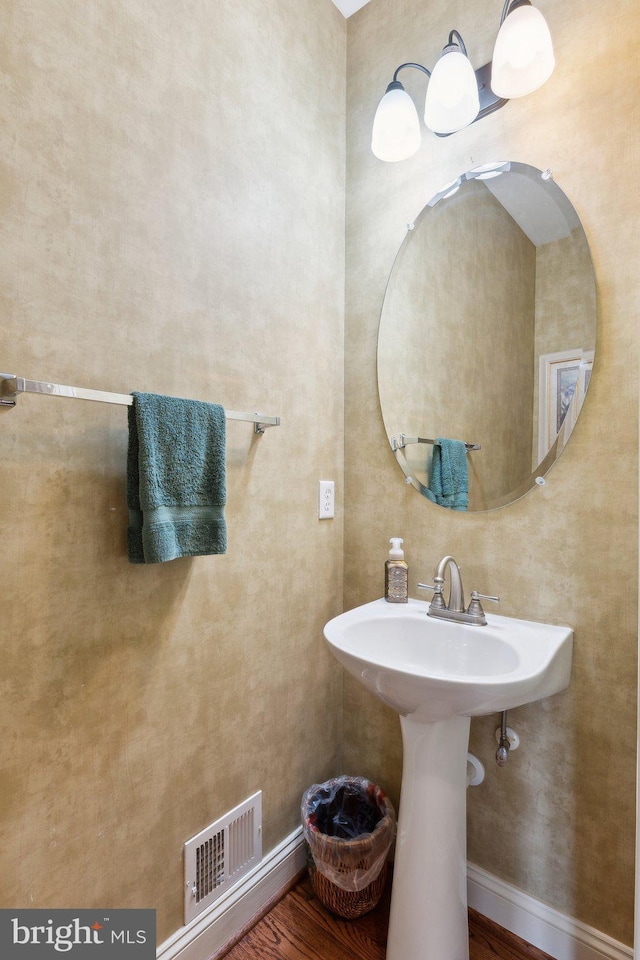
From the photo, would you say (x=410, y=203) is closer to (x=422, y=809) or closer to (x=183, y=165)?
(x=183, y=165)

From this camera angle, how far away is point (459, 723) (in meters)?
1.11

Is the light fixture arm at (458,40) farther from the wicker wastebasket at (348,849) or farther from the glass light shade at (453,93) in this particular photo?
the wicker wastebasket at (348,849)

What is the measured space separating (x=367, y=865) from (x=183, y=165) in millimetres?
1825

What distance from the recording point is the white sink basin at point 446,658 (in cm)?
91

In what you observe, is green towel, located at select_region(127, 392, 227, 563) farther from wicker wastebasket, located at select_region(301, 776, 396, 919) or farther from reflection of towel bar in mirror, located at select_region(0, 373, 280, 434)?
wicker wastebasket, located at select_region(301, 776, 396, 919)

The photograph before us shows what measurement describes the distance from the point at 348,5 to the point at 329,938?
9.22 ft

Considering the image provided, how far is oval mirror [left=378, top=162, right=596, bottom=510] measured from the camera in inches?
46.8

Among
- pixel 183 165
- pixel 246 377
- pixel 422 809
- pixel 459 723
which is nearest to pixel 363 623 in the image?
pixel 459 723

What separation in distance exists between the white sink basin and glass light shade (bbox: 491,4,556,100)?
1.30 m

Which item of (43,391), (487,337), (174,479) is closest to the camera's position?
(43,391)

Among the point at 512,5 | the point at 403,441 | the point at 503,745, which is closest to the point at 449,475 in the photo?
the point at 403,441

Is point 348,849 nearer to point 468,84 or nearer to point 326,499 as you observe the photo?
point 326,499

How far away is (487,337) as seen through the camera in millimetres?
1349

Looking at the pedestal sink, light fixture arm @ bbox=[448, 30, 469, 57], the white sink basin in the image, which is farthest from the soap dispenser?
light fixture arm @ bbox=[448, 30, 469, 57]
